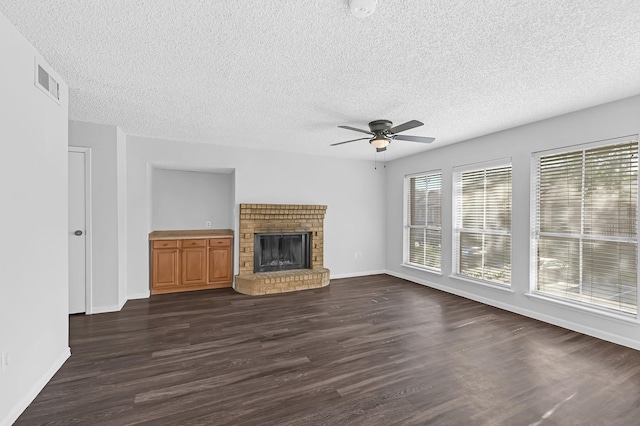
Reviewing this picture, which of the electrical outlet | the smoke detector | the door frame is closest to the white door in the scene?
the door frame

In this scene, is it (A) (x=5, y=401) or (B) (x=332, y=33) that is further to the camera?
(B) (x=332, y=33)

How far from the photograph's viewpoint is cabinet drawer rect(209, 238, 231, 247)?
5004 millimetres

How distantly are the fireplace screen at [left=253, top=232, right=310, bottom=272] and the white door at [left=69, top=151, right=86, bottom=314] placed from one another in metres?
2.45

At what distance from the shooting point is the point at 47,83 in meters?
2.28

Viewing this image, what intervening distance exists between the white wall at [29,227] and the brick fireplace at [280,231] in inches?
103

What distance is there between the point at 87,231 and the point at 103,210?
1.05ft

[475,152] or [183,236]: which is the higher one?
[475,152]

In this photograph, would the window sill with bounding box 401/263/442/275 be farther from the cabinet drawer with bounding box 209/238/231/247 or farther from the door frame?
the door frame

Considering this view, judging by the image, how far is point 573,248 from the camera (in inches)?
134

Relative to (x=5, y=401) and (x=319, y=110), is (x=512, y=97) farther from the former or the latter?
(x=5, y=401)

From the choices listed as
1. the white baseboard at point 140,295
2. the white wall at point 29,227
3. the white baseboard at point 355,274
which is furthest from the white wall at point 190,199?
the white wall at point 29,227

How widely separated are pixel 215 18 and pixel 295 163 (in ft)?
12.5

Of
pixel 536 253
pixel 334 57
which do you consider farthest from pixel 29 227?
pixel 536 253

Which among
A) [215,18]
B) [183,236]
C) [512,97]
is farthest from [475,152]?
[183,236]
